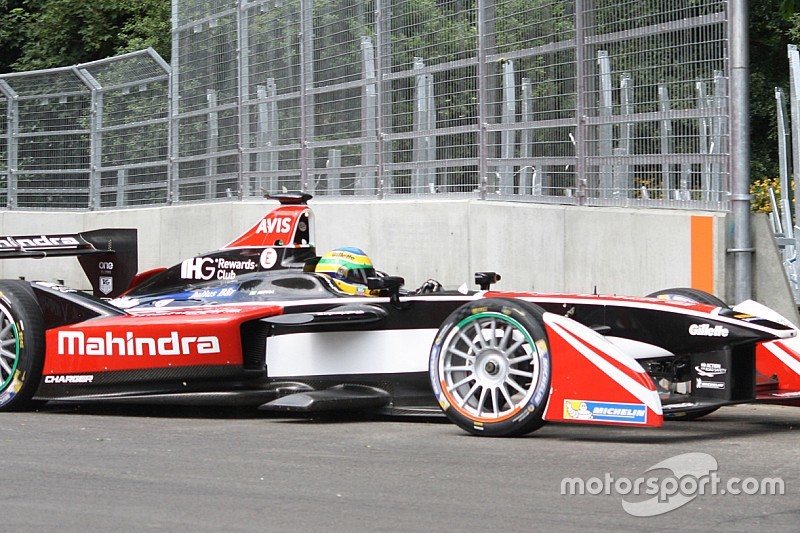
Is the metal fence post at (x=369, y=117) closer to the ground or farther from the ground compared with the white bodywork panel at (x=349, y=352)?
farther from the ground

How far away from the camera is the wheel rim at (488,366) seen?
6.63 meters

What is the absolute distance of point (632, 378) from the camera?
6.29 meters

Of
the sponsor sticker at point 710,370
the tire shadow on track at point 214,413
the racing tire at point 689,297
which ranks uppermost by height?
the racing tire at point 689,297

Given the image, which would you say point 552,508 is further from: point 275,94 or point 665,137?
point 275,94

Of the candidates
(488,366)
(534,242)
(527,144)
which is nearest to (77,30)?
(527,144)

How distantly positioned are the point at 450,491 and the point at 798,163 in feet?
20.1

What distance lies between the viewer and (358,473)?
5.75m

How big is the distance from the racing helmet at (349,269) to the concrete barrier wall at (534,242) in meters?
2.39

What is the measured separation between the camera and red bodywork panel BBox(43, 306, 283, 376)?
7.79m

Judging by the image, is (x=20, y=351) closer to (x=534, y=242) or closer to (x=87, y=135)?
(x=534, y=242)

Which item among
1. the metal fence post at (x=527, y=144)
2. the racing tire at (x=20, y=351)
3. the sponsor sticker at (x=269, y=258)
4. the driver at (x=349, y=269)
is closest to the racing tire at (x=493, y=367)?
the driver at (x=349, y=269)

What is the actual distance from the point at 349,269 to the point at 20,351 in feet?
7.26

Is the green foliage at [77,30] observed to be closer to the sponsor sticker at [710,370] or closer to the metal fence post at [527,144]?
the metal fence post at [527,144]

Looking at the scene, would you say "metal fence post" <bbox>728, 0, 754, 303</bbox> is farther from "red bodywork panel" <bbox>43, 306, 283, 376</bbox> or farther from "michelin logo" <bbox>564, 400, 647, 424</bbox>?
"red bodywork panel" <bbox>43, 306, 283, 376</bbox>
